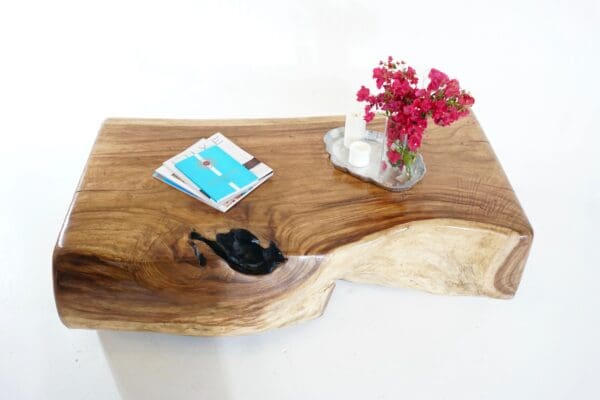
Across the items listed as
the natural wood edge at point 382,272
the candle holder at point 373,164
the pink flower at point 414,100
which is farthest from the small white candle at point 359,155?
the natural wood edge at point 382,272

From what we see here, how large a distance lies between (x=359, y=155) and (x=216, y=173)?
0.44 m

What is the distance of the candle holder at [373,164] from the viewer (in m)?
2.13

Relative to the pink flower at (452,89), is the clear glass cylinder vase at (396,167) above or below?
below

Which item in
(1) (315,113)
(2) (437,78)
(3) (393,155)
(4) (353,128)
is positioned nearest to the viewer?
(2) (437,78)

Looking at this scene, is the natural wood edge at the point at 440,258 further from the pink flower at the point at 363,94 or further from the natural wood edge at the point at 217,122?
the natural wood edge at the point at 217,122

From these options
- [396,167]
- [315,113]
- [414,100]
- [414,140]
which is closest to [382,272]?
[396,167]

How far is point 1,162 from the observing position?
275 centimetres

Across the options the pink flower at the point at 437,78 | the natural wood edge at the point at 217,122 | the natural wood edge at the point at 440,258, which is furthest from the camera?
the natural wood edge at the point at 217,122

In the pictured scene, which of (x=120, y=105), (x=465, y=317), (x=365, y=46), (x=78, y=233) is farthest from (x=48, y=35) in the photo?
(x=465, y=317)

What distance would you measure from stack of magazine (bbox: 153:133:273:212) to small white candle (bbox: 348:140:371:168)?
0.83 feet

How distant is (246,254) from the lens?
76.3 inches

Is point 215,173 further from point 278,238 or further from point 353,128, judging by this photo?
point 353,128

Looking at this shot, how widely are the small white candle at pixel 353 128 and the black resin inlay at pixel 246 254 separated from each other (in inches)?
20.4

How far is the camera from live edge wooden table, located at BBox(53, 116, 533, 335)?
76.4 inches
